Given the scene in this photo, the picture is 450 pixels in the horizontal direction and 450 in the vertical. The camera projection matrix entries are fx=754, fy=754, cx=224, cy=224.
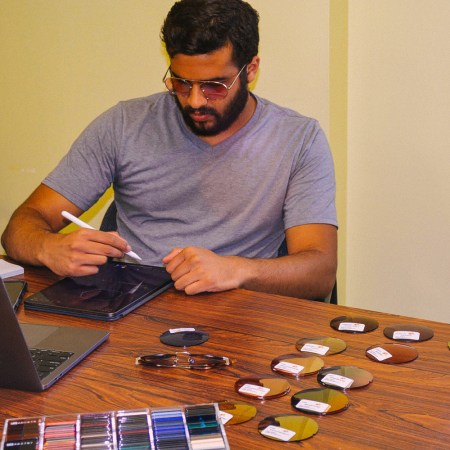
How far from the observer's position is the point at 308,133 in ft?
7.06

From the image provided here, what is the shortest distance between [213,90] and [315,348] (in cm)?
90

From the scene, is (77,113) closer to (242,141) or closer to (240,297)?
(242,141)

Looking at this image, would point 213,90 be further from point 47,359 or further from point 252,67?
point 47,359

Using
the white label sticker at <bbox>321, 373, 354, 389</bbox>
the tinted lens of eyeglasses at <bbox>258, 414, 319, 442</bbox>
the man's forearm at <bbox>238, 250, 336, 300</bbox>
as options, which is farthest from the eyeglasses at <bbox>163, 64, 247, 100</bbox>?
the tinted lens of eyeglasses at <bbox>258, 414, 319, 442</bbox>

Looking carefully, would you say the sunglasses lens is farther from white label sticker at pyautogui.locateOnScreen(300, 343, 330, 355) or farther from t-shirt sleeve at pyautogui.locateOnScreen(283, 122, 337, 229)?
white label sticker at pyautogui.locateOnScreen(300, 343, 330, 355)

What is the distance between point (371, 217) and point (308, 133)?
75 cm

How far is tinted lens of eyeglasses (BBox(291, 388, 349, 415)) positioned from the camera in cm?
115

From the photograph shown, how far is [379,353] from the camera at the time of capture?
135 centimetres

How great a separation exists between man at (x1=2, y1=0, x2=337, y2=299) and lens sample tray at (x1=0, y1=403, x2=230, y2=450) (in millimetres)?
791

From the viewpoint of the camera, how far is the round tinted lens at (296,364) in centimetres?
128

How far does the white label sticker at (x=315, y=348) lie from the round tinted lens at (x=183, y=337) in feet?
0.63

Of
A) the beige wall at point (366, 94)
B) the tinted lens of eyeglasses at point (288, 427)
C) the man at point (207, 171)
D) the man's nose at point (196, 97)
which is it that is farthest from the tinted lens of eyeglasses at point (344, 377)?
the beige wall at point (366, 94)

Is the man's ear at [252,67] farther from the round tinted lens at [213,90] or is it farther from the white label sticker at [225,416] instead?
the white label sticker at [225,416]

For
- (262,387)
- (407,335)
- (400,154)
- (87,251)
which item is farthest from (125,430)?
(400,154)
